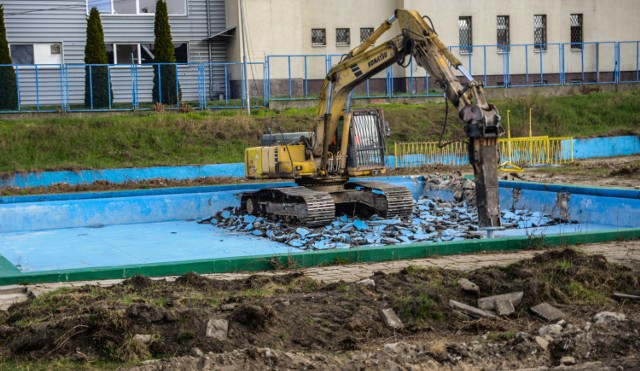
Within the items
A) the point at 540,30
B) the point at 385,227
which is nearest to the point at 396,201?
the point at 385,227

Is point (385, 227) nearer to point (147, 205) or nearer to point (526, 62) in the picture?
point (147, 205)

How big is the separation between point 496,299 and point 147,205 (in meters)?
14.6

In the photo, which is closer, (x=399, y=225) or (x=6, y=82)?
(x=399, y=225)

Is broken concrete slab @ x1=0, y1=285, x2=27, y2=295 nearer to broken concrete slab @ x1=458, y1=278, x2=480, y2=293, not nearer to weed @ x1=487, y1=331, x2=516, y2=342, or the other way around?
broken concrete slab @ x1=458, y1=278, x2=480, y2=293

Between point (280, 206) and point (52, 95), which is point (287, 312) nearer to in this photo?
point (280, 206)

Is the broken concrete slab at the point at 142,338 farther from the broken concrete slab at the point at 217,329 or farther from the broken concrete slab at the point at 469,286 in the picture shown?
the broken concrete slab at the point at 469,286

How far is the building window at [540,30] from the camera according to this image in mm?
39406

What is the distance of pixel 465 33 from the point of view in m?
38.6

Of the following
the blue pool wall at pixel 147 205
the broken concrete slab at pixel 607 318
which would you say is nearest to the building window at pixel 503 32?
the blue pool wall at pixel 147 205

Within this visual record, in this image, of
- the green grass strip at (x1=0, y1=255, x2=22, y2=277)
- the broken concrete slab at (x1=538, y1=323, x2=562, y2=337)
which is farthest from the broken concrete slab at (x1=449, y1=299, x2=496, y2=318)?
the green grass strip at (x1=0, y1=255, x2=22, y2=277)

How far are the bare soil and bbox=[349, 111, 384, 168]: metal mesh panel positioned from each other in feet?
32.4

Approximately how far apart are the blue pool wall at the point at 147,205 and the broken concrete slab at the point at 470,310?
11060 millimetres

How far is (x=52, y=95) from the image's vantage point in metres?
34.8

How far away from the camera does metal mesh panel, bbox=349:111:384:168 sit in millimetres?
19766
